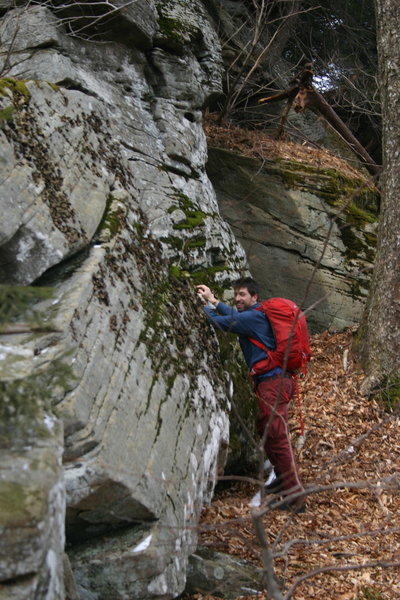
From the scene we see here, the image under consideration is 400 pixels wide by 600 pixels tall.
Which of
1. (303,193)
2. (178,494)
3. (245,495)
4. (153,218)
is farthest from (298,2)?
(178,494)

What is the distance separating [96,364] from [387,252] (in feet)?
17.0

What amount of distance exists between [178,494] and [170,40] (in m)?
7.10

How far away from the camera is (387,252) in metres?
8.82

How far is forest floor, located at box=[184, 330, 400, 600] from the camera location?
17.5 ft

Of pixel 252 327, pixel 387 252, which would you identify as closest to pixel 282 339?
pixel 252 327

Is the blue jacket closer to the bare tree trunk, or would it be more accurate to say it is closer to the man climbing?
the man climbing

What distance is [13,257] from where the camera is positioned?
4.96m

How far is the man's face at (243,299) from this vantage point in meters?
7.01

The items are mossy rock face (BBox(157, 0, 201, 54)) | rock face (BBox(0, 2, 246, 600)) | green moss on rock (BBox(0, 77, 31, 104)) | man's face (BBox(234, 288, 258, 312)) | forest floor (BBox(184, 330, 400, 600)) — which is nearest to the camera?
rock face (BBox(0, 2, 246, 600))

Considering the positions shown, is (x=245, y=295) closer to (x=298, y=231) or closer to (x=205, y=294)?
(x=205, y=294)

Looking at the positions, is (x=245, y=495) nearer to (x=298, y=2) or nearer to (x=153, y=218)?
(x=153, y=218)

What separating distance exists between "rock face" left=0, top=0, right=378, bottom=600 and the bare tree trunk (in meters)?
2.17

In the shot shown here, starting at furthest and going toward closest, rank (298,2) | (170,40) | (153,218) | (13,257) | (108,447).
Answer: (298,2) < (170,40) < (153,218) < (13,257) < (108,447)

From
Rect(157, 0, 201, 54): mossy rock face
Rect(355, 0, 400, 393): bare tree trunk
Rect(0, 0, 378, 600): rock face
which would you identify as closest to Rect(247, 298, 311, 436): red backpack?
Rect(0, 0, 378, 600): rock face
